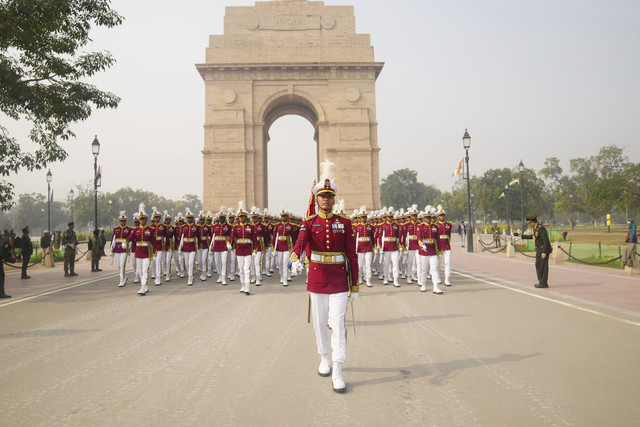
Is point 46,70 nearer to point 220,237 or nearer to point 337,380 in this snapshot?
point 220,237

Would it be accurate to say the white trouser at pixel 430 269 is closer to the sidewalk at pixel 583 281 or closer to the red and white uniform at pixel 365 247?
the red and white uniform at pixel 365 247

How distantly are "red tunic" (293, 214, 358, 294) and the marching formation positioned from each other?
5885mm

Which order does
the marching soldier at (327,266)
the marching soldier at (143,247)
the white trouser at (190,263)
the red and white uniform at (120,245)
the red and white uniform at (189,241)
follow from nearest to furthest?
the marching soldier at (327,266) < the marching soldier at (143,247) < the white trouser at (190,263) < the red and white uniform at (189,241) < the red and white uniform at (120,245)

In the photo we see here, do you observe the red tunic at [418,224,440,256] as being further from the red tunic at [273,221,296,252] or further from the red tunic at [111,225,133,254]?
the red tunic at [111,225,133,254]

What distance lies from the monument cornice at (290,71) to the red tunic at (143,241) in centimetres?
2483

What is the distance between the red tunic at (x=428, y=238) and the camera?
10.3 meters

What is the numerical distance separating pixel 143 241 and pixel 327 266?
26.3 ft

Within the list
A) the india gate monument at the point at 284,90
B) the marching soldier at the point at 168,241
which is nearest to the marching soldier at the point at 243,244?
the marching soldier at the point at 168,241

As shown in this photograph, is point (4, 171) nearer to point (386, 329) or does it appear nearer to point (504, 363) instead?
point (386, 329)

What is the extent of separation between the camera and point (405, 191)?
386 feet

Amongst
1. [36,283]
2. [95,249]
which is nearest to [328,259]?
[36,283]

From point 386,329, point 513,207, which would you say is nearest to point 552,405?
point 386,329

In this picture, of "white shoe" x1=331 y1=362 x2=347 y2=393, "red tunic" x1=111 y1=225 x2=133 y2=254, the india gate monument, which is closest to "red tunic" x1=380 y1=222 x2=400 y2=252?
"white shoe" x1=331 y1=362 x2=347 y2=393

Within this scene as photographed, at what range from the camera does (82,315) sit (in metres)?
7.68
